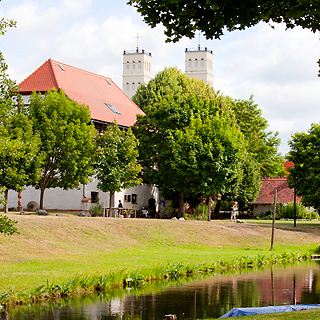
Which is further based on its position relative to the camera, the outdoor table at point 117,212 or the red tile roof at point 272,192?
the red tile roof at point 272,192

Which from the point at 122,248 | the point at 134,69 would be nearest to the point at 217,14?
the point at 122,248

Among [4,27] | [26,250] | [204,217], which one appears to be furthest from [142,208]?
[4,27]

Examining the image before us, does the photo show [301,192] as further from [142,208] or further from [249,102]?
[249,102]

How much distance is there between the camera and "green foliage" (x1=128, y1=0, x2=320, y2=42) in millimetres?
12008

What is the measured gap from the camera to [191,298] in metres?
19.4

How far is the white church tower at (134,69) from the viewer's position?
458ft

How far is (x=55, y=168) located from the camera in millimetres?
44125

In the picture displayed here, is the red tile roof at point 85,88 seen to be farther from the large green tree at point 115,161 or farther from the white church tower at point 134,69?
the white church tower at point 134,69

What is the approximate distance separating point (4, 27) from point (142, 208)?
4320cm

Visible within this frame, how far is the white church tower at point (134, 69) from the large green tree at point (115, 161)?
302 feet

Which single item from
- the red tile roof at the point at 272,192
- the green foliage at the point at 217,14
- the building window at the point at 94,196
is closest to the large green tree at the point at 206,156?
the building window at the point at 94,196

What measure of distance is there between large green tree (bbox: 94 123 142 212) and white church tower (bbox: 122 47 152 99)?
92002mm

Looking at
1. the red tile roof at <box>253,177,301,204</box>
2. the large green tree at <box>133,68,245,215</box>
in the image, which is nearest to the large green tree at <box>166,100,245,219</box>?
the large green tree at <box>133,68,245,215</box>

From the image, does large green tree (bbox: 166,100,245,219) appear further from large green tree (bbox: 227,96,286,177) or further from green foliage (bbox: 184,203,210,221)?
large green tree (bbox: 227,96,286,177)
